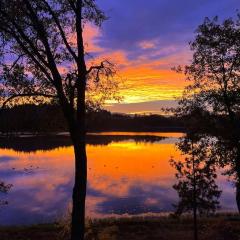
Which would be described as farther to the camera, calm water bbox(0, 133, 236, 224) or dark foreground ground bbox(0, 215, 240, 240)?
calm water bbox(0, 133, 236, 224)

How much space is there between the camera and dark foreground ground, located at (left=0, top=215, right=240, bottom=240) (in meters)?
28.0

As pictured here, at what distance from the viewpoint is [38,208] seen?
50.2m

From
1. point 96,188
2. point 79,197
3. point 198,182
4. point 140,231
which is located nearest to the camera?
point 79,197

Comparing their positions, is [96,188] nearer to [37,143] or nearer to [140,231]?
[140,231]

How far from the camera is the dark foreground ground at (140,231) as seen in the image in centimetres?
2799

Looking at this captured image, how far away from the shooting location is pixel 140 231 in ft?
104

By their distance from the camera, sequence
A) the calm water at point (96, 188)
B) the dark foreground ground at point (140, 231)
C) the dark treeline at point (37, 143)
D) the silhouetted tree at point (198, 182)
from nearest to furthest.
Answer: the dark foreground ground at point (140, 231) → the silhouetted tree at point (198, 182) → the calm water at point (96, 188) → the dark treeline at point (37, 143)

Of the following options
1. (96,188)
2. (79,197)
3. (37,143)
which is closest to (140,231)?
(79,197)

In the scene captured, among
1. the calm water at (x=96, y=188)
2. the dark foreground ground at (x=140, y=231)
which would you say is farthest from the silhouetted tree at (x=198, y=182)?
the calm water at (x=96, y=188)

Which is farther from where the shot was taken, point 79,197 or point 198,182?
point 198,182

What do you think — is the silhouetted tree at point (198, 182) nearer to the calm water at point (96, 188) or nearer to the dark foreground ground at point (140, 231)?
the dark foreground ground at point (140, 231)

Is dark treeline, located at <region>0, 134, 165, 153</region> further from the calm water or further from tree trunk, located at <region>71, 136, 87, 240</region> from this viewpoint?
tree trunk, located at <region>71, 136, 87, 240</region>

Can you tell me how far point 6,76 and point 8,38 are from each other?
4.86 ft

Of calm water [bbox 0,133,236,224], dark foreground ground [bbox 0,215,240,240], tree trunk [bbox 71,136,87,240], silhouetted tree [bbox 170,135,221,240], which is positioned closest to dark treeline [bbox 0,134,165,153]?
calm water [bbox 0,133,236,224]
